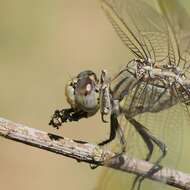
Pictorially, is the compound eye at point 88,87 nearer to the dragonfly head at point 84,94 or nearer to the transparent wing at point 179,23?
the dragonfly head at point 84,94

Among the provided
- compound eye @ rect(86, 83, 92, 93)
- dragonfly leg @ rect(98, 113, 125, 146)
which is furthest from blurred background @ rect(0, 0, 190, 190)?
compound eye @ rect(86, 83, 92, 93)

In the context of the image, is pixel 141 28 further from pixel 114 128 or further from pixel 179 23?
pixel 114 128

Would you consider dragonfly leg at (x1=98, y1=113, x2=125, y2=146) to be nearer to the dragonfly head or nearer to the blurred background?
the dragonfly head

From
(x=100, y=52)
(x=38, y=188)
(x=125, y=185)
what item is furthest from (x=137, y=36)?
(x=100, y=52)

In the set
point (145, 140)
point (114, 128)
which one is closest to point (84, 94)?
point (114, 128)

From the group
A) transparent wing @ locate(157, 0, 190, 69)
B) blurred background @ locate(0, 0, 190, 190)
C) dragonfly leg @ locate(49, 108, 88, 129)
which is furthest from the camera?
blurred background @ locate(0, 0, 190, 190)

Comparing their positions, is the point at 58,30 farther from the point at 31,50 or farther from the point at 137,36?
the point at 137,36
